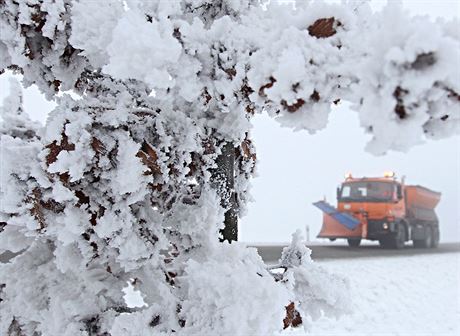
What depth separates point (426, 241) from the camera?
62.9 feet

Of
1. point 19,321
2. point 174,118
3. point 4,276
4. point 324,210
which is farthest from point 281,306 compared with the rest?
point 324,210

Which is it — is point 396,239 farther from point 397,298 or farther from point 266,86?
point 266,86

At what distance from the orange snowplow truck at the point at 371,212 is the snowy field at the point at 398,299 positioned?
2.85 m

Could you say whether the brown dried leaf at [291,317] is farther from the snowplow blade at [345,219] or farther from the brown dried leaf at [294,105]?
the snowplow blade at [345,219]

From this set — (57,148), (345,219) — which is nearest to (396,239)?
(345,219)

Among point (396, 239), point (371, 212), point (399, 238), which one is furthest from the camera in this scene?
point (399, 238)

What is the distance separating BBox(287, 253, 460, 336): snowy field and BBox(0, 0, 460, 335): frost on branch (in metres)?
5.14

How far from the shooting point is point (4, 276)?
227 centimetres

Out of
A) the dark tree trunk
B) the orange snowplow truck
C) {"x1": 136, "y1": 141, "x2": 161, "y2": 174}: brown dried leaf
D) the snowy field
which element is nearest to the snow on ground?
the snowy field

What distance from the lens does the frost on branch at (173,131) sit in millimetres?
1089

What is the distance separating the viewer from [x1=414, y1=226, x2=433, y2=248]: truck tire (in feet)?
62.0

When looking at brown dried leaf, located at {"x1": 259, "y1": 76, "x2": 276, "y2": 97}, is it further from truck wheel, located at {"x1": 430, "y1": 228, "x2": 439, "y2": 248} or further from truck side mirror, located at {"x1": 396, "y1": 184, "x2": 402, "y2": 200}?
truck wheel, located at {"x1": 430, "y1": 228, "x2": 439, "y2": 248}

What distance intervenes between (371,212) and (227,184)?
1360cm

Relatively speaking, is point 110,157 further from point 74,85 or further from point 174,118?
point 74,85
